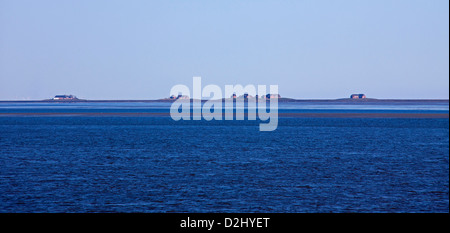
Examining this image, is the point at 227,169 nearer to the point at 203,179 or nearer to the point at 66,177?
the point at 203,179

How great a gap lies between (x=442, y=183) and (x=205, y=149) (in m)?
21.3

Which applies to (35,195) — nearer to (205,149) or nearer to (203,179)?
(203,179)

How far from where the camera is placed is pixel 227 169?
31422mm

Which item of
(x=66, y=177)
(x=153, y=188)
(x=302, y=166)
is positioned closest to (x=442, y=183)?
(x=302, y=166)

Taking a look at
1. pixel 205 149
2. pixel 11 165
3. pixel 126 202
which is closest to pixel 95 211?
pixel 126 202

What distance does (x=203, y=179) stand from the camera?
27.5 meters

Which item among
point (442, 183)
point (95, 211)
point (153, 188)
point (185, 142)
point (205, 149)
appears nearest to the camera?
point (95, 211)

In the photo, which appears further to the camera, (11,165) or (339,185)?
(11,165)

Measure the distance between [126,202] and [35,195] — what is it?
3.96m

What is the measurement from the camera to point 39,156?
38.4m
